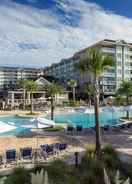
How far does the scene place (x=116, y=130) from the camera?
22.7 metres

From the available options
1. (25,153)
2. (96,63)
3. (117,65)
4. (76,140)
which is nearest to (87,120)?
Result: (76,140)

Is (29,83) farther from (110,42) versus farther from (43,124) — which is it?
(110,42)

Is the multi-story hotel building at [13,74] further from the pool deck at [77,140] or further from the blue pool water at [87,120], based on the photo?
the pool deck at [77,140]

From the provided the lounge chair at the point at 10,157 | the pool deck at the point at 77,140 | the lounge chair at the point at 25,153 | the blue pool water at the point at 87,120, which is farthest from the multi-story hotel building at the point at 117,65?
the lounge chair at the point at 10,157

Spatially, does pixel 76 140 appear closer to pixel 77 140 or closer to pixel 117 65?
pixel 77 140

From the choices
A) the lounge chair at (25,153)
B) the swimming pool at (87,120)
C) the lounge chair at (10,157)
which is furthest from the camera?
the swimming pool at (87,120)

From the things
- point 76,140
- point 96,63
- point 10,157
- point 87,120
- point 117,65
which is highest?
point 117,65

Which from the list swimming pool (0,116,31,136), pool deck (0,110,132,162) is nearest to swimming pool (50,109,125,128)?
swimming pool (0,116,31,136)

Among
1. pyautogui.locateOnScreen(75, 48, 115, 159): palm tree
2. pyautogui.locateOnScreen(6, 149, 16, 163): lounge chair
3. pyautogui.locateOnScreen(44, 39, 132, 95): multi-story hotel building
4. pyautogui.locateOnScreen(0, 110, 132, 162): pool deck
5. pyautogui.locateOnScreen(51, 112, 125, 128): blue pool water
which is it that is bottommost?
pyautogui.locateOnScreen(51, 112, 125, 128): blue pool water

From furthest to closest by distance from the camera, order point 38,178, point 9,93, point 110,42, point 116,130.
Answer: point 110,42 < point 9,93 < point 116,130 < point 38,178

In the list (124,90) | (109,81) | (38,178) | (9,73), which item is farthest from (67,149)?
(9,73)

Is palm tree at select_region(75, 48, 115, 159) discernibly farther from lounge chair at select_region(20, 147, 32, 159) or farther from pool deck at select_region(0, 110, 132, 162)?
lounge chair at select_region(20, 147, 32, 159)

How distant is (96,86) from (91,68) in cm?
123

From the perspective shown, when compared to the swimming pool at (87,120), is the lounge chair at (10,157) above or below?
above
